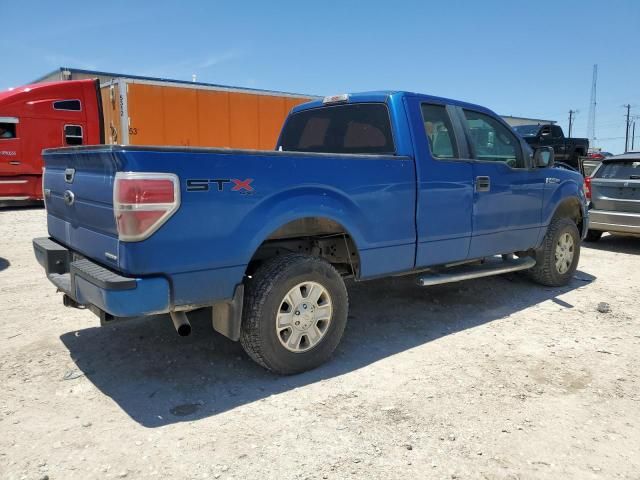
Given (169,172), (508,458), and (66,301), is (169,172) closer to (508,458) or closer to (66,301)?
(66,301)

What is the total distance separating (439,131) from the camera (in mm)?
4590

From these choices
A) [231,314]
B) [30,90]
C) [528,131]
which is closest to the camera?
[231,314]

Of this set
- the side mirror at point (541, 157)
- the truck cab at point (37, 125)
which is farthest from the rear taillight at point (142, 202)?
the truck cab at point (37, 125)

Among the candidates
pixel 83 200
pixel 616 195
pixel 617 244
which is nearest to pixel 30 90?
pixel 83 200

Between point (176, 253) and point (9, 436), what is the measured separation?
132cm

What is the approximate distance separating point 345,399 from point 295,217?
3.96 feet

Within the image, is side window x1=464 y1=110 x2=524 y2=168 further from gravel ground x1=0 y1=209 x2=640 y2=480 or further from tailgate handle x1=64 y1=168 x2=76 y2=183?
tailgate handle x1=64 y1=168 x2=76 y2=183

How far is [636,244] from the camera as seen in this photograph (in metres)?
9.44

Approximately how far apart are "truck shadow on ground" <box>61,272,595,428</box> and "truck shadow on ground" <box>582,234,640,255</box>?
387 cm

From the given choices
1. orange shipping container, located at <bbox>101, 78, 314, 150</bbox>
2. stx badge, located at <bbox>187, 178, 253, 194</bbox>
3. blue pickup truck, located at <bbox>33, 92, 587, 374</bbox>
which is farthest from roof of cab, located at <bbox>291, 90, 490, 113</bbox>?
orange shipping container, located at <bbox>101, 78, 314, 150</bbox>

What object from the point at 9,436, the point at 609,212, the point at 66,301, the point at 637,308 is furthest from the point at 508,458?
the point at 609,212

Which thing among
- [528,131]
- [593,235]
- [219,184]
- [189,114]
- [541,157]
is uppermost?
[189,114]

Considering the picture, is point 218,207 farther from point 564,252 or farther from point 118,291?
→ point 564,252

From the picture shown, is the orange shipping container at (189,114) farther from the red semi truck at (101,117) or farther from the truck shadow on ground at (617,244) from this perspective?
A: the truck shadow on ground at (617,244)
